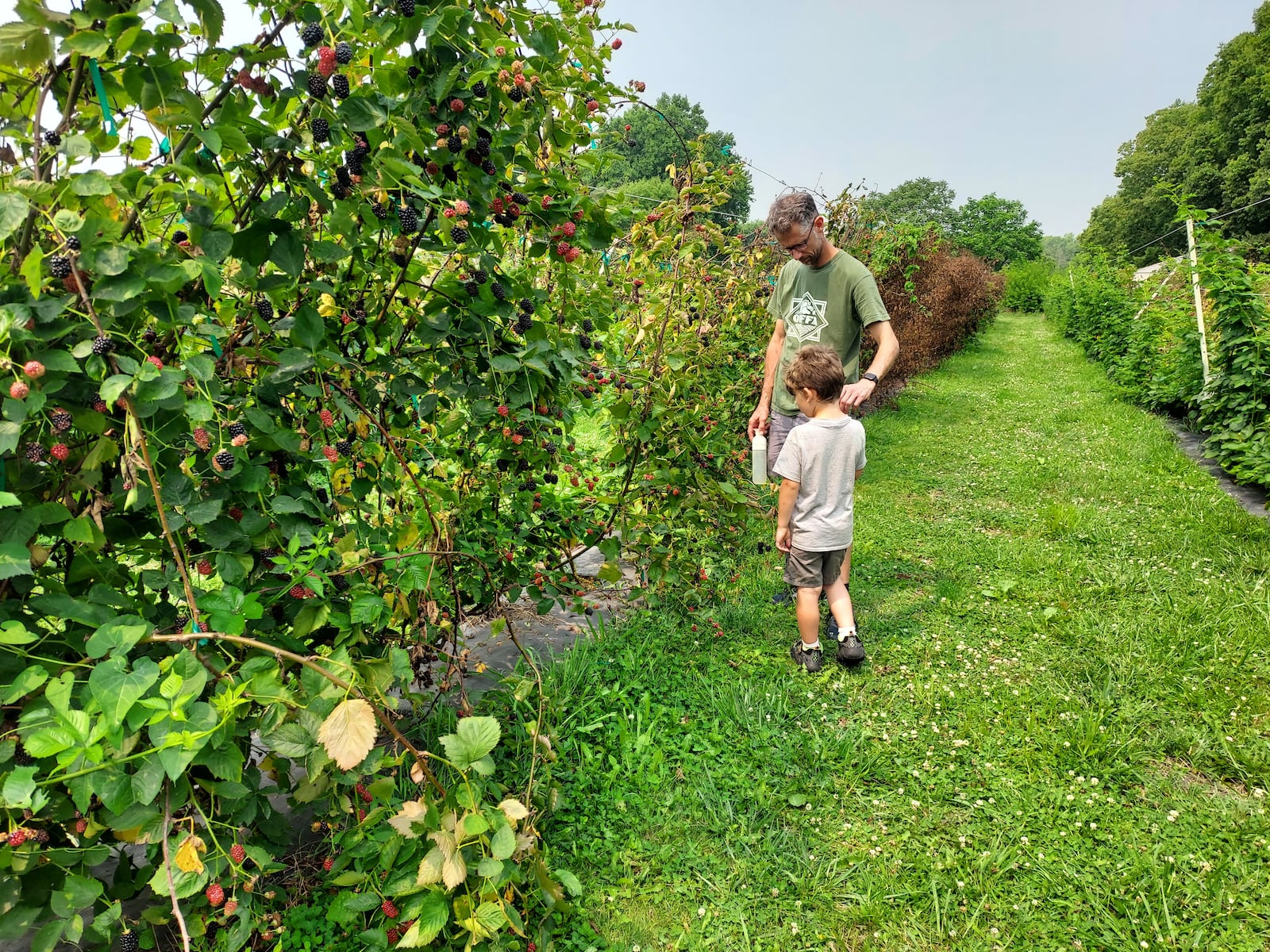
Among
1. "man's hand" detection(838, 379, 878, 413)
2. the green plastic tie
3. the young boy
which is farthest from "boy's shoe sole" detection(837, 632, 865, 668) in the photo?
the green plastic tie

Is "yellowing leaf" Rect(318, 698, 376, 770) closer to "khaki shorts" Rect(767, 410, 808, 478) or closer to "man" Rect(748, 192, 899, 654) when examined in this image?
"man" Rect(748, 192, 899, 654)

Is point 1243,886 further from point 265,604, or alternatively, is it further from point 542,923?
point 265,604

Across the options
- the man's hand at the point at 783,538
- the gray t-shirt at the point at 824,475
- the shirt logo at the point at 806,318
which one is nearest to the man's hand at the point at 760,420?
the shirt logo at the point at 806,318

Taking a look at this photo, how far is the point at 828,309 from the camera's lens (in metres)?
3.07

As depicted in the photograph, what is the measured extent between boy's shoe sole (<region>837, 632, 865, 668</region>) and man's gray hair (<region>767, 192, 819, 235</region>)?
6.08 ft

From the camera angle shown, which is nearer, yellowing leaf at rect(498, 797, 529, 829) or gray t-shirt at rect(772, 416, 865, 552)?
yellowing leaf at rect(498, 797, 529, 829)

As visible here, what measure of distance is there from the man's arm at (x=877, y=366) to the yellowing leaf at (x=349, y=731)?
232cm

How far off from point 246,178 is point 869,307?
8.23 ft

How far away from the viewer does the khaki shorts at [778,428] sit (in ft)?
10.7

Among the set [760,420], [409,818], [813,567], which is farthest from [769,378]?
[409,818]

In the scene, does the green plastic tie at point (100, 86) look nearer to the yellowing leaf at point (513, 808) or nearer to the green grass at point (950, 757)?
the yellowing leaf at point (513, 808)

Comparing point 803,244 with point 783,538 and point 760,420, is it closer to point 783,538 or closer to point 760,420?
point 760,420

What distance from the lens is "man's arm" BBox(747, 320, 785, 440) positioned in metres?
3.33

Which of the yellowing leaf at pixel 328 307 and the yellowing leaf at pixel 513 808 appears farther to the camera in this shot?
the yellowing leaf at pixel 328 307
